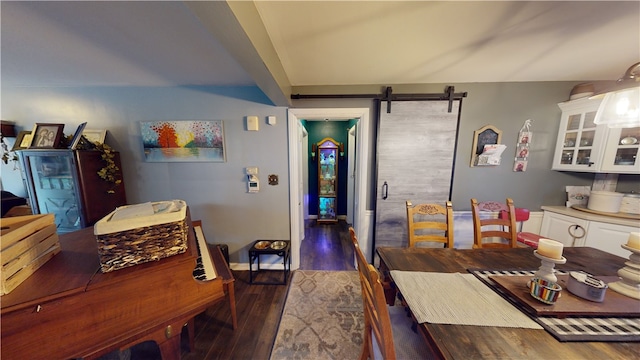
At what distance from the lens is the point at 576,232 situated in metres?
2.05

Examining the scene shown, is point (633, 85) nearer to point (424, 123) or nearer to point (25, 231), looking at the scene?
point (424, 123)

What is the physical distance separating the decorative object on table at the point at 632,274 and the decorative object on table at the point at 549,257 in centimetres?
31

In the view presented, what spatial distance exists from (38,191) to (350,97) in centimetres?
350

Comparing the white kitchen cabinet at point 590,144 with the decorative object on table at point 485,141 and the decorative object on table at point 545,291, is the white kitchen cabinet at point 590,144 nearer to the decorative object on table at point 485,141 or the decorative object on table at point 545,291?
the decorative object on table at point 485,141

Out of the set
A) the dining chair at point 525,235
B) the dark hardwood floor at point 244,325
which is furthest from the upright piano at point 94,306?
the dining chair at point 525,235

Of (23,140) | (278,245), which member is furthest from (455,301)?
(23,140)

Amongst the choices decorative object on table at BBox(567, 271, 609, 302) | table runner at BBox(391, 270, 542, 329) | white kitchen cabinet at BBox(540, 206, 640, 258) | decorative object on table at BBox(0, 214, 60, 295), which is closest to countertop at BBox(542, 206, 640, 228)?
white kitchen cabinet at BBox(540, 206, 640, 258)

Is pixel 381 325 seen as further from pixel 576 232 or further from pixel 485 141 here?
pixel 576 232

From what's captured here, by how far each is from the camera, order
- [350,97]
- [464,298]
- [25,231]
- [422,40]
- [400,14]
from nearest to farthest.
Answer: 1. [25,231]
2. [464,298]
3. [400,14]
4. [422,40]
5. [350,97]

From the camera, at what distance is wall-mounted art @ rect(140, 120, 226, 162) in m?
2.18

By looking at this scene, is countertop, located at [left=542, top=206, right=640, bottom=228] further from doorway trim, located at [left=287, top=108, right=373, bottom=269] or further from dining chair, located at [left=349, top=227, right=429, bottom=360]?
dining chair, located at [left=349, top=227, right=429, bottom=360]

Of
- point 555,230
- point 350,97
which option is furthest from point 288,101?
point 555,230

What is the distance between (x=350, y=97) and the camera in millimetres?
2182

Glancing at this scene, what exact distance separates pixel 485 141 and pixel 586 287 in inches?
71.0
